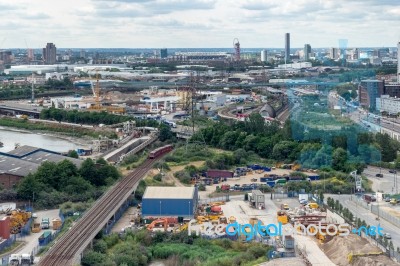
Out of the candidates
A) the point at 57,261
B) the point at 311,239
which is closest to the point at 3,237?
the point at 57,261

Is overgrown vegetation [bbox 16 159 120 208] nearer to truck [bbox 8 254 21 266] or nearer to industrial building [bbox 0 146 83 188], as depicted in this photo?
industrial building [bbox 0 146 83 188]

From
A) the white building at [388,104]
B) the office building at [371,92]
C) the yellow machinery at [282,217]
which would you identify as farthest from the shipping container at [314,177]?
the office building at [371,92]

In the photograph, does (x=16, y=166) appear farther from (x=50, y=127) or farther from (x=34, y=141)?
(x=50, y=127)

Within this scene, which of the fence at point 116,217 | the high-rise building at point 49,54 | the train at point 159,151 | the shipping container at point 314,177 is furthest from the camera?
the high-rise building at point 49,54

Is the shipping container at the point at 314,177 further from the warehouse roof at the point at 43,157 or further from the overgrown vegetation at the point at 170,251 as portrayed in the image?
the overgrown vegetation at the point at 170,251

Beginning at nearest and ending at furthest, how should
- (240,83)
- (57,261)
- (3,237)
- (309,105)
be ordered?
(57,261)
(3,237)
(309,105)
(240,83)

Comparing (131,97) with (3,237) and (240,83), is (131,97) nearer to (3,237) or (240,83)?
(240,83)
